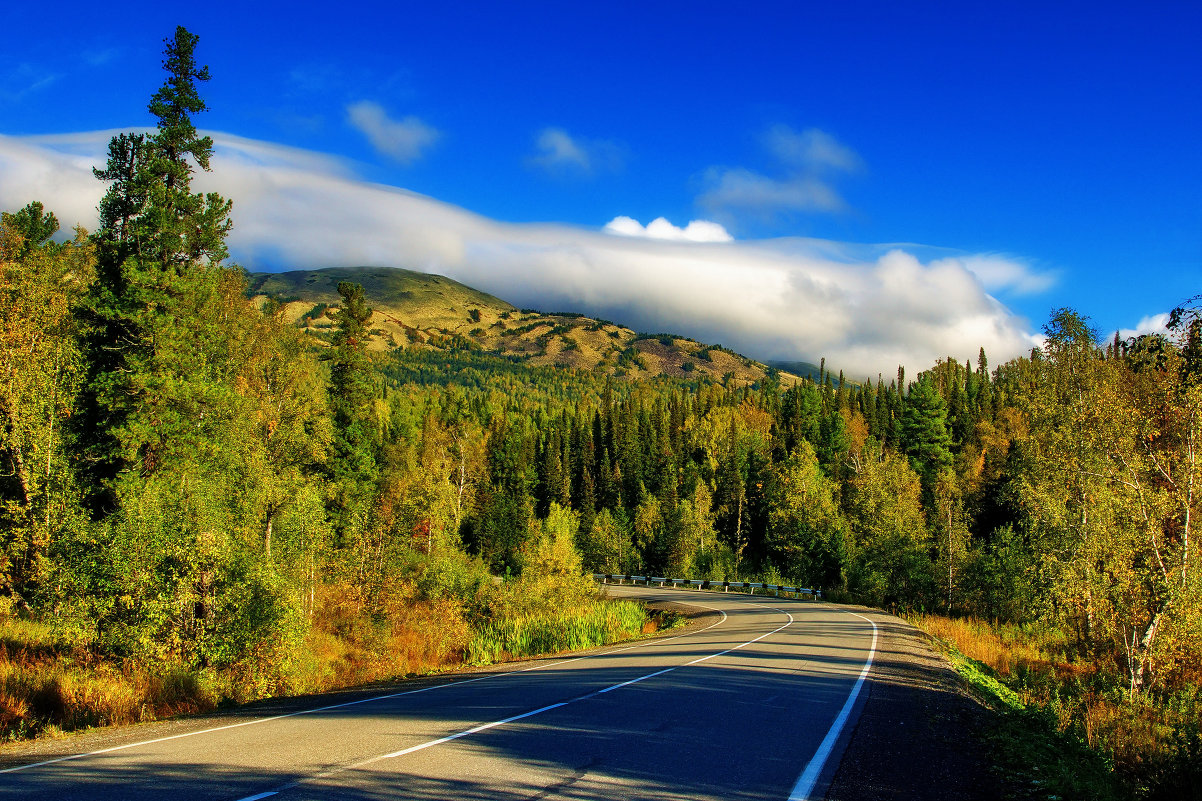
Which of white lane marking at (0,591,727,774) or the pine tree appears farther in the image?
the pine tree

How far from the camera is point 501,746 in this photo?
822cm

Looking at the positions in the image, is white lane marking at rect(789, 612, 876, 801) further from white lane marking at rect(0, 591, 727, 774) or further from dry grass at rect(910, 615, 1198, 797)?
white lane marking at rect(0, 591, 727, 774)

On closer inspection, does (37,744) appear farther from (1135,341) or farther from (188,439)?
(1135,341)

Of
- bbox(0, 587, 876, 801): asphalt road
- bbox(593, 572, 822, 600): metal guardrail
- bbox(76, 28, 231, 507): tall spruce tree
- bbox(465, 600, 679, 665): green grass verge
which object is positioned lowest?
bbox(593, 572, 822, 600): metal guardrail

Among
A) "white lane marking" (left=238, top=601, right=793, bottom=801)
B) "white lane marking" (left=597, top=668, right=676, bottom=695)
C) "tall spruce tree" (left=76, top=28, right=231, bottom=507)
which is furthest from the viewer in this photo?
"tall spruce tree" (left=76, top=28, right=231, bottom=507)

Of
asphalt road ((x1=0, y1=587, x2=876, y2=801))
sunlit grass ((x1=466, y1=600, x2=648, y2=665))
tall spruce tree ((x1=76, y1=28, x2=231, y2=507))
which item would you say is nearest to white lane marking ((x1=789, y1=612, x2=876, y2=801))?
asphalt road ((x1=0, y1=587, x2=876, y2=801))

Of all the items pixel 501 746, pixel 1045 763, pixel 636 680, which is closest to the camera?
pixel 1045 763

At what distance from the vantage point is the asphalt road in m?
6.68

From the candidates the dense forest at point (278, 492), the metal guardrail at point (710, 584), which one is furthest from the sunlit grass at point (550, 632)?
the metal guardrail at point (710, 584)

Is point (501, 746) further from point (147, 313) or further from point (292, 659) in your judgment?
point (147, 313)

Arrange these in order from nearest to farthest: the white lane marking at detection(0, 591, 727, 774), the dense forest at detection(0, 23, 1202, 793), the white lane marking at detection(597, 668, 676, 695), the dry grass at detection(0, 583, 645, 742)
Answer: the white lane marking at detection(0, 591, 727, 774), the white lane marking at detection(597, 668, 676, 695), the dry grass at detection(0, 583, 645, 742), the dense forest at detection(0, 23, 1202, 793)

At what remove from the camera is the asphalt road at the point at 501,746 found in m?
6.68

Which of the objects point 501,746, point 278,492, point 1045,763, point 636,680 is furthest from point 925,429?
point 501,746

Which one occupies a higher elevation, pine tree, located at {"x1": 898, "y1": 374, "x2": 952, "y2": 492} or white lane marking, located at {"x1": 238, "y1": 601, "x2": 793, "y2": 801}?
pine tree, located at {"x1": 898, "y1": 374, "x2": 952, "y2": 492}
